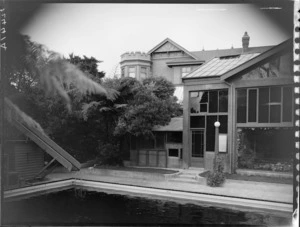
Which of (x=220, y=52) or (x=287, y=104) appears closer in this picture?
(x=287, y=104)

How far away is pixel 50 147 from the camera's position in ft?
12.2

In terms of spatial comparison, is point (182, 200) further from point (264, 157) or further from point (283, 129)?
point (283, 129)

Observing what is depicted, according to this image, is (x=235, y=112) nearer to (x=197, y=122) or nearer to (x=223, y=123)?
(x=223, y=123)

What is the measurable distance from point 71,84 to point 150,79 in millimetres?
1158

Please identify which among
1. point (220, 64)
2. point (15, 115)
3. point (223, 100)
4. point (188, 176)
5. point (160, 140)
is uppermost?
point (220, 64)

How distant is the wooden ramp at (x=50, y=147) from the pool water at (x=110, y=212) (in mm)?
440

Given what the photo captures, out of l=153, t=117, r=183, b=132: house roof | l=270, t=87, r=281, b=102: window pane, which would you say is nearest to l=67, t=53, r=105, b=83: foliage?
l=153, t=117, r=183, b=132: house roof

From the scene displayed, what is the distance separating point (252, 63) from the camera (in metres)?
3.59

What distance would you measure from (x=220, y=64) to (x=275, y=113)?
1017 mm

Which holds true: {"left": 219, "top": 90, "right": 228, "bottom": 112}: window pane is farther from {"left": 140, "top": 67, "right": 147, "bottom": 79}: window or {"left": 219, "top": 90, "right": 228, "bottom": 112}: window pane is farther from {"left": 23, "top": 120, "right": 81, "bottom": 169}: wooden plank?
{"left": 23, "top": 120, "right": 81, "bottom": 169}: wooden plank

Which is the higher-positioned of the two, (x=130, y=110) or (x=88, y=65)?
(x=88, y=65)

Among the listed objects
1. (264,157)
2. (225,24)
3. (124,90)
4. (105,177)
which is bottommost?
(105,177)

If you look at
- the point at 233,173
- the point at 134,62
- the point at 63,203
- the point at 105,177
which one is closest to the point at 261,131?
the point at 233,173

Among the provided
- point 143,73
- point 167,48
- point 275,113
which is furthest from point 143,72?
point 275,113
